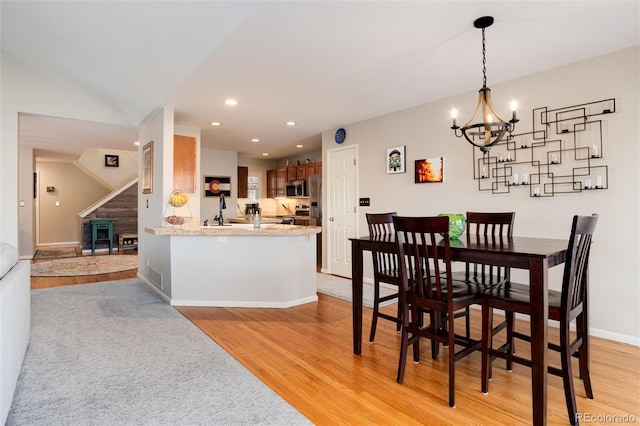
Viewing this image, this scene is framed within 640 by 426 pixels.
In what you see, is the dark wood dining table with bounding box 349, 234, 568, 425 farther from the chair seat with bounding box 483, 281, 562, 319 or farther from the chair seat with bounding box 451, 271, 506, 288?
the chair seat with bounding box 451, 271, 506, 288

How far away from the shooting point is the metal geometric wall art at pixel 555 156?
9.92 feet

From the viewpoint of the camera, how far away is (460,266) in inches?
159

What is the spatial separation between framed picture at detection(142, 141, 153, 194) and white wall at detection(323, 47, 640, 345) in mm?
3399

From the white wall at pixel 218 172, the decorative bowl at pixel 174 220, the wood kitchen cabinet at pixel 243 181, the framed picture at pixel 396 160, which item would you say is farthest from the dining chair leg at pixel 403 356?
the wood kitchen cabinet at pixel 243 181

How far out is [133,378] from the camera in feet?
7.53

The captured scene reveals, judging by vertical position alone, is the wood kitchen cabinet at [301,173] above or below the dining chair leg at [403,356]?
above

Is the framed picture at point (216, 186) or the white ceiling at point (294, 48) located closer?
the white ceiling at point (294, 48)

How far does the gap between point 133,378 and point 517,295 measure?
237cm

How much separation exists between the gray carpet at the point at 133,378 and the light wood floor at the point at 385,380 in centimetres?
17

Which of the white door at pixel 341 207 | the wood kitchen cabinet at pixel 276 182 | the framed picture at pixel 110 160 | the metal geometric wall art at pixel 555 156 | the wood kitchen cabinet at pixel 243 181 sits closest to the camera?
the metal geometric wall art at pixel 555 156

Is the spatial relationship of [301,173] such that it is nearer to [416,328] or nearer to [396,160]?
[396,160]

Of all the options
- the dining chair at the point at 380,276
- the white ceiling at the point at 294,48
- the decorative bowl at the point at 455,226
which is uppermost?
the white ceiling at the point at 294,48

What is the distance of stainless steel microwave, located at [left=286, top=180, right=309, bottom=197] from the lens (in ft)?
24.5

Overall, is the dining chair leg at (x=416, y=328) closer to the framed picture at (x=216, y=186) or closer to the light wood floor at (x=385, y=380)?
the light wood floor at (x=385, y=380)
